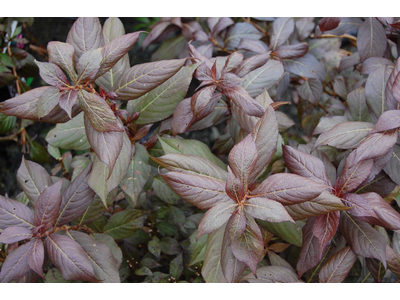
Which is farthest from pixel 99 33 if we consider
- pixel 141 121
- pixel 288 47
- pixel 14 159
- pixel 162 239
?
pixel 14 159

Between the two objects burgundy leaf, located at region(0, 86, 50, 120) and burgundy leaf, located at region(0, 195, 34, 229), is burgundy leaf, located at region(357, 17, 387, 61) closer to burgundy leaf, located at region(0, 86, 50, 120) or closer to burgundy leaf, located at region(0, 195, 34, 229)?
burgundy leaf, located at region(0, 86, 50, 120)

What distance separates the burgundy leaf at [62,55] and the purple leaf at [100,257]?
569 millimetres

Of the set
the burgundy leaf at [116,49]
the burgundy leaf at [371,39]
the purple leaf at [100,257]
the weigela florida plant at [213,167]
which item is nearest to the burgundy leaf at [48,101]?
the weigela florida plant at [213,167]

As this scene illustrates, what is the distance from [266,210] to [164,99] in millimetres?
523

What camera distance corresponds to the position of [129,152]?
0.96 metres

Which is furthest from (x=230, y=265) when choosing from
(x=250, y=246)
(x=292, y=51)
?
(x=292, y=51)

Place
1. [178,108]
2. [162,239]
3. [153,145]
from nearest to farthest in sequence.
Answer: [178,108] < [153,145] < [162,239]

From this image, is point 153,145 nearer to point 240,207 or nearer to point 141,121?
point 141,121

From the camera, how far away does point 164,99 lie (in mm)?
1048

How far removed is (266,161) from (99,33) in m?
0.64

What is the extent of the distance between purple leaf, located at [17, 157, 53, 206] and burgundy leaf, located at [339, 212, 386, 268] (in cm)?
106

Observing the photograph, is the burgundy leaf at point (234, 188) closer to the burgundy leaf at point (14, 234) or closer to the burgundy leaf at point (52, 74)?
the burgundy leaf at point (52, 74)

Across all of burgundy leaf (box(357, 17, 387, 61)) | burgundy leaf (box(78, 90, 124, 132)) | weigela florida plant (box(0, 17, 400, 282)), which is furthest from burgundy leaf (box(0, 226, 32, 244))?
burgundy leaf (box(357, 17, 387, 61))

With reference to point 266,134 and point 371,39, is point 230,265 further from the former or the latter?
point 371,39
